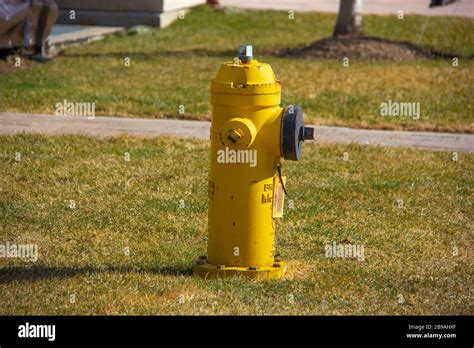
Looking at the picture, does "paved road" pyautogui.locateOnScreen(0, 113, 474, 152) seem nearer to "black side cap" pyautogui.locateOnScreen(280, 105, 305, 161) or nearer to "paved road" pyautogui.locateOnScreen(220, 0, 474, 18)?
"black side cap" pyautogui.locateOnScreen(280, 105, 305, 161)

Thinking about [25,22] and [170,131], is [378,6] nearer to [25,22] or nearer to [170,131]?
[25,22]

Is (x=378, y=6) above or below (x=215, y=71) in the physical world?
above

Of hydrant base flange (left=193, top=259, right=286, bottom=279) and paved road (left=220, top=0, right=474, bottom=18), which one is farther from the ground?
paved road (left=220, top=0, right=474, bottom=18)

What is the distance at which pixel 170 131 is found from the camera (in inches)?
488

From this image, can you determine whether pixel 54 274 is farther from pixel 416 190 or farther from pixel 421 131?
pixel 421 131

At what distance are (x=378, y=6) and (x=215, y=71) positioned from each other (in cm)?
1045

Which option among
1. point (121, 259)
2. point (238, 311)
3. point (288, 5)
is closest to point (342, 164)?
point (121, 259)

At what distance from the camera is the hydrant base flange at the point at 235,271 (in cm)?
726

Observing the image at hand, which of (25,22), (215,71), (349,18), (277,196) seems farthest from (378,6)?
(277,196)

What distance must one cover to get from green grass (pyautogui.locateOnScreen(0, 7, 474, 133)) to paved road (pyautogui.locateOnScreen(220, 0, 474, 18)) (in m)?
2.89

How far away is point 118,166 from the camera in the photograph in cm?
1059

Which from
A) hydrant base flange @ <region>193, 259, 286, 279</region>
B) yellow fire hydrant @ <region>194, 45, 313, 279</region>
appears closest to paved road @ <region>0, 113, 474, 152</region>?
hydrant base flange @ <region>193, 259, 286, 279</region>

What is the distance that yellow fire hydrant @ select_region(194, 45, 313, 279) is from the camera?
7.01 meters

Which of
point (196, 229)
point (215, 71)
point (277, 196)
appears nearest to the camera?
point (277, 196)
